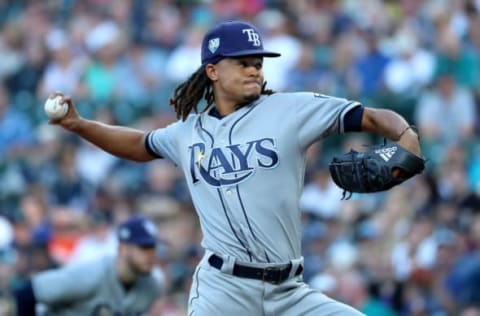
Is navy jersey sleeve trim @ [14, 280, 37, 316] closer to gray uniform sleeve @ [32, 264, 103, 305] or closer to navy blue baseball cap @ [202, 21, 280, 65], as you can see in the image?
gray uniform sleeve @ [32, 264, 103, 305]

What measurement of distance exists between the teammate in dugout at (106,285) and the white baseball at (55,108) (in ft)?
4.64

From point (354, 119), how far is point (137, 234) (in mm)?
2553

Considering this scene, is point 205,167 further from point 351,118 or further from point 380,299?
point 380,299

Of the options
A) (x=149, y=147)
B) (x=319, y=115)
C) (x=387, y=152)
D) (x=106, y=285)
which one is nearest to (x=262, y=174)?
(x=319, y=115)

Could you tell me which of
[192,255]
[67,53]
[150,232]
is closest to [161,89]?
[67,53]

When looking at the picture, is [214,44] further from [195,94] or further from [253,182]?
[253,182]

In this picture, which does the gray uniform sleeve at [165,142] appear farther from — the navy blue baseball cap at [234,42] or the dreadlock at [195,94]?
the navy blue baseball cap at [234,42]

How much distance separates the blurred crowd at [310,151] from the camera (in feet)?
37.7

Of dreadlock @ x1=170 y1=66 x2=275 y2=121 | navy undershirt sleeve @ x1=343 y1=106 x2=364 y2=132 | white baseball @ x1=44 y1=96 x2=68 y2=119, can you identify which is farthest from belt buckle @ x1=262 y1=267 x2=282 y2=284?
white baseball @ x1=44 y1=96 x2=68 y2=119

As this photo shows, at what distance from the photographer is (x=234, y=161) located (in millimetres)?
6949

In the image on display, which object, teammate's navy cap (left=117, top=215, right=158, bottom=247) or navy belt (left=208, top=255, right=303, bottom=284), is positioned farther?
teammate's navy cap (left=117, top=215, right=158, bottom=247)

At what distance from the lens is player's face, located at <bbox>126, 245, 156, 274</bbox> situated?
885 centimetres

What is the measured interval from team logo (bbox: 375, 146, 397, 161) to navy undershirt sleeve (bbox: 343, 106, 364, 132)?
0.18 meters

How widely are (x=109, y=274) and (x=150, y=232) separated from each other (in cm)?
37
